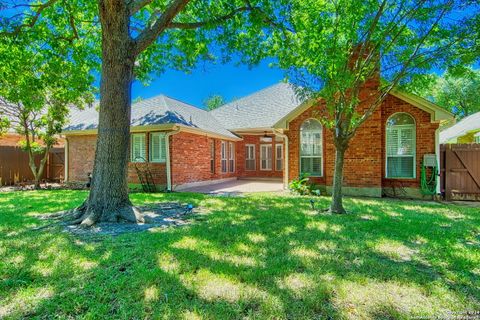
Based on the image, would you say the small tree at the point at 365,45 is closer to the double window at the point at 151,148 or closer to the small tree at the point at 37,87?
the double window at the point at 151,148

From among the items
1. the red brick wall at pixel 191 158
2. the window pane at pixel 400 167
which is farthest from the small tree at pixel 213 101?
the window pane at pixel 400 167

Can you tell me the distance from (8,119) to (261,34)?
536 inches

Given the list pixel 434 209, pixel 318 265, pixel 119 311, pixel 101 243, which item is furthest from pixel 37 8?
pixel 434 209

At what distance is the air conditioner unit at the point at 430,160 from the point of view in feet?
30.2

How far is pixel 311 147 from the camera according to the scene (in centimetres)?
1114

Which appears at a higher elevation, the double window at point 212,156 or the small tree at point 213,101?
the small tree at point 213,101

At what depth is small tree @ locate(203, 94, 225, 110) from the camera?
1751 inches

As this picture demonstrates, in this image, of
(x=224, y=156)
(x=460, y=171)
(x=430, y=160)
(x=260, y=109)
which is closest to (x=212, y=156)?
(x=224, y=156)

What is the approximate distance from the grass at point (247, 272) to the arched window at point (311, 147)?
5.56 metres

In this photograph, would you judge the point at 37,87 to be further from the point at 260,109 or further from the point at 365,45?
the point at 260,109

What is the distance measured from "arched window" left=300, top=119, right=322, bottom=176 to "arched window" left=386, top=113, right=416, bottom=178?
2.47 meters

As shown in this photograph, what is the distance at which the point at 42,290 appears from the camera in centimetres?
277

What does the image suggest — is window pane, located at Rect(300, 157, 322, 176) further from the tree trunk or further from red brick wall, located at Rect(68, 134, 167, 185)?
red brick wall, located at Rect(68, 134, 167, 185)

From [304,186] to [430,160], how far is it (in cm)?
433
